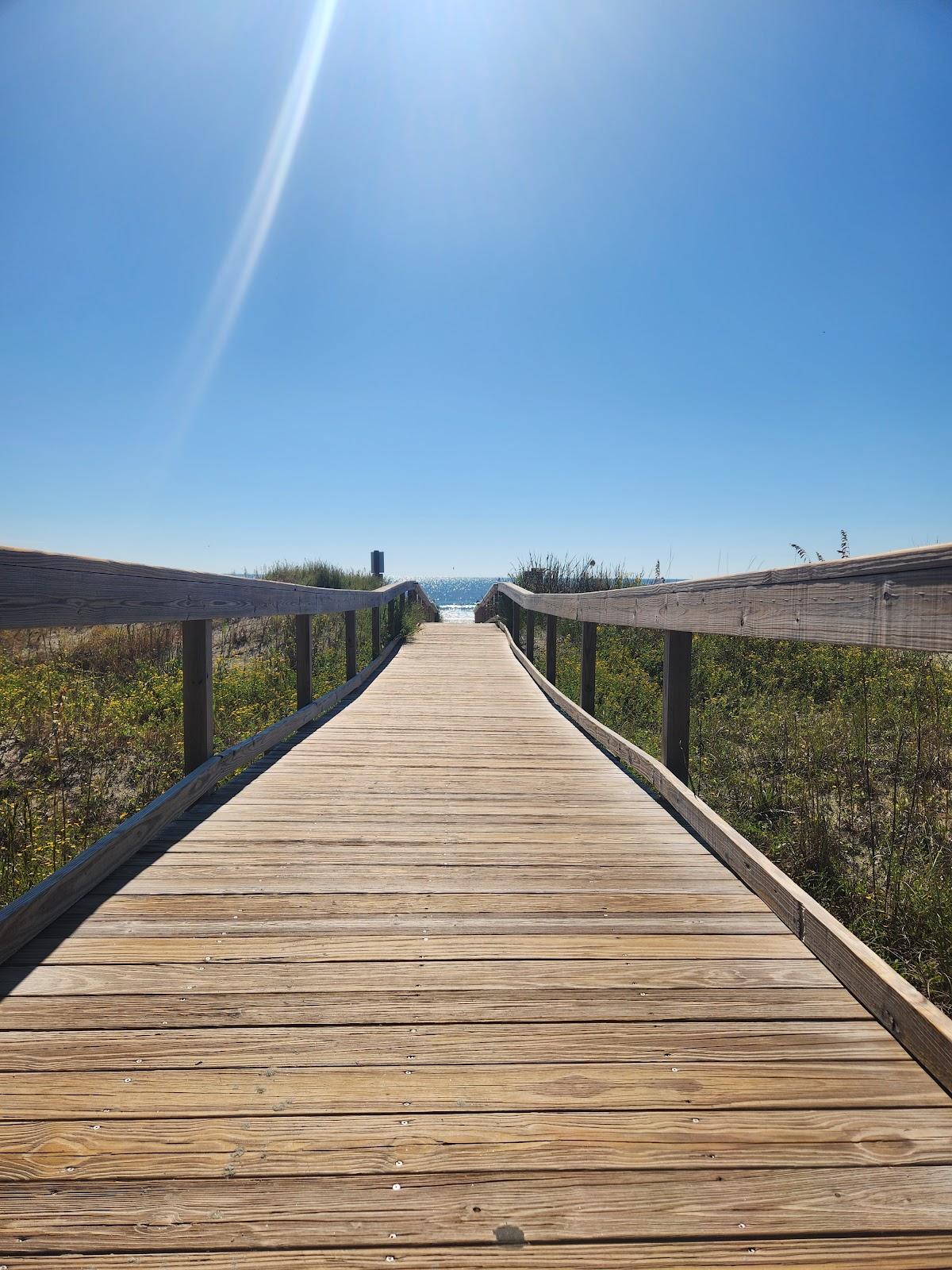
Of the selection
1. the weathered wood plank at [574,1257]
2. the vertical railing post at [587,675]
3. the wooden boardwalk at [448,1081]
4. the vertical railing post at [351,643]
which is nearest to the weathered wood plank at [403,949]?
the wooden boardwalk at [448,1081]

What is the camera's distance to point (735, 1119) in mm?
1299

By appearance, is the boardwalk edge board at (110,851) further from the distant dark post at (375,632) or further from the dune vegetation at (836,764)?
the distant dark post at (375,632)

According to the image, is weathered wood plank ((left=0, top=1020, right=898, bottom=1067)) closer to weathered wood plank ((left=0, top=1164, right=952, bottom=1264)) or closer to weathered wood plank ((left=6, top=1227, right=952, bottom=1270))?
weathered wood plank ((left=0, top=1164, right=952, bottom=1264))

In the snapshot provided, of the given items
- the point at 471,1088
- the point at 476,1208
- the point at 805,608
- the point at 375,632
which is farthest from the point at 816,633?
the point at 375,632

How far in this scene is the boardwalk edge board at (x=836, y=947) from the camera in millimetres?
1428

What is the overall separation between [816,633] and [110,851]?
2.43 meters

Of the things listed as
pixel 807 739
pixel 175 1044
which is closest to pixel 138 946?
pixel 175 1044

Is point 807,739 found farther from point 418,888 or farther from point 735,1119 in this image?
point 735,1119

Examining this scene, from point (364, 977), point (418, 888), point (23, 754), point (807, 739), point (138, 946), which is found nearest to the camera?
point (364, 977)

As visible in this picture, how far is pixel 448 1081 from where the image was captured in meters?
1.39

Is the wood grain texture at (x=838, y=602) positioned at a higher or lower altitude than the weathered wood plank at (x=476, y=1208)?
higher

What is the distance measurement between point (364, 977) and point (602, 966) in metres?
0.64

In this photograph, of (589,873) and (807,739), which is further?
(807,739)

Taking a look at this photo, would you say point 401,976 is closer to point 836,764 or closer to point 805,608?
point 805,608
